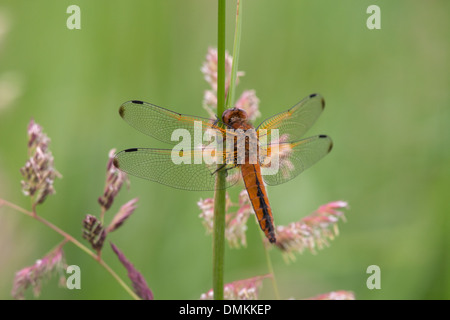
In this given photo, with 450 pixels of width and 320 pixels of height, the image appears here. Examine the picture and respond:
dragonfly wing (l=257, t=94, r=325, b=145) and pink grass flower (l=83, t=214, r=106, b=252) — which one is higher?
dragonfly wing (l=257, t=94, r=325, b=145)

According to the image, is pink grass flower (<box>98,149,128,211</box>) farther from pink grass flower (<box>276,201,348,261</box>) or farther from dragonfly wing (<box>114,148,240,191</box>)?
pink grass flower (<box>276,201,348,261</box>)

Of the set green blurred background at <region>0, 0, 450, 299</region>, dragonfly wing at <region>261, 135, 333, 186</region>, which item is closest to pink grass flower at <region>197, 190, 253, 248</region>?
dragonfly wing at <region>261, 135, 333, 186</region>

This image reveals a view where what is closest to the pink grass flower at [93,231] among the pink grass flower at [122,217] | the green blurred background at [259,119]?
the pink grass flower at [122,217]

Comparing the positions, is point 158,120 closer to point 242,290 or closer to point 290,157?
point 290,157
